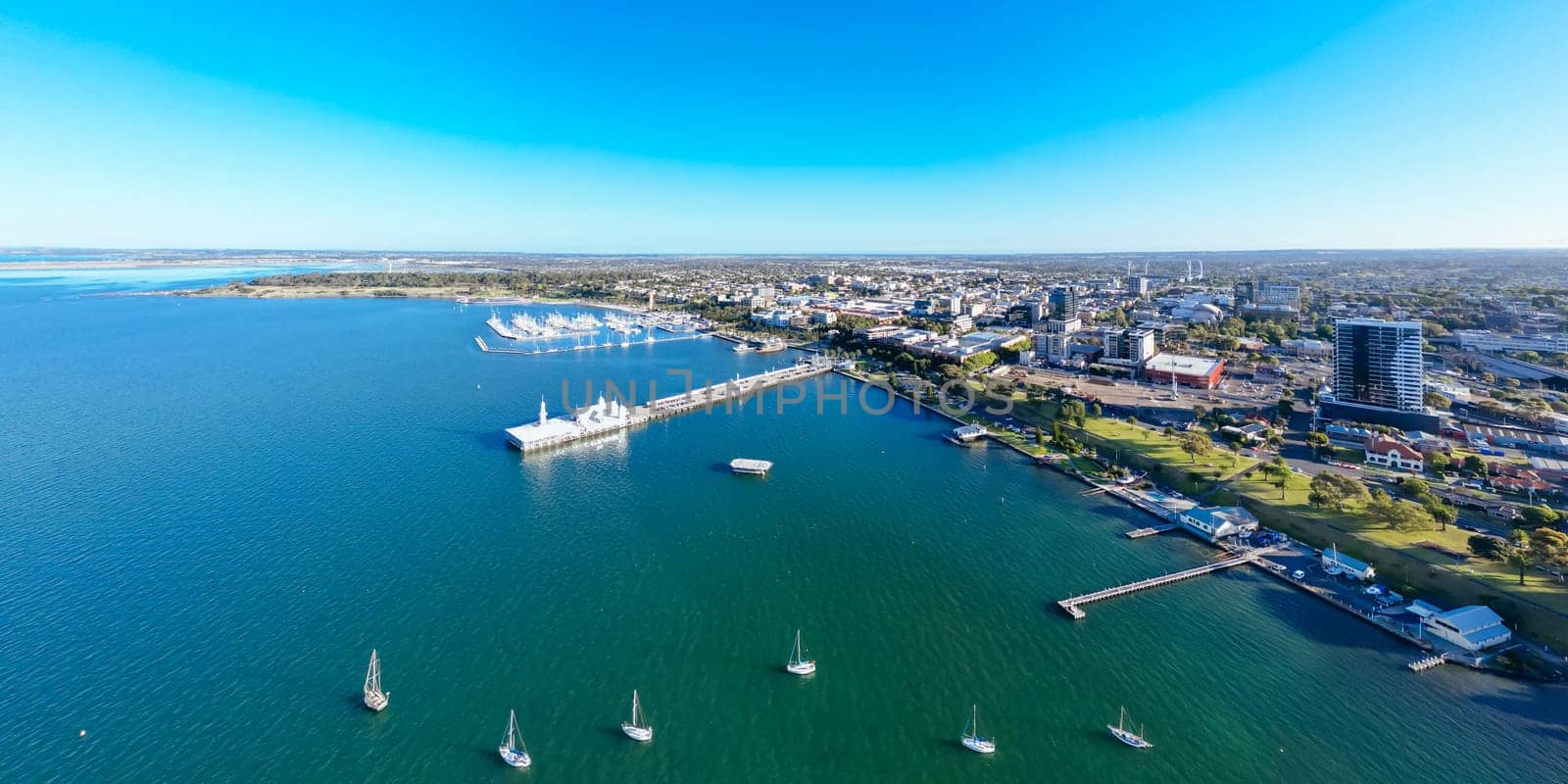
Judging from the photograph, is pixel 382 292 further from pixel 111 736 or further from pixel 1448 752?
pixel 1448 752

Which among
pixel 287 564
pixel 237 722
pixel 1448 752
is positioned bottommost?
pixel 1448 752

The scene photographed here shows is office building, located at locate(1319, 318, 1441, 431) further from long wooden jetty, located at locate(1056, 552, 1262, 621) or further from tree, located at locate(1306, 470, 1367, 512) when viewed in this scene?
long wooden jetty, located at locate(1056, 552, 1262, 621)

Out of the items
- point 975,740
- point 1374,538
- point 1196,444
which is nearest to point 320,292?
point 1196,444

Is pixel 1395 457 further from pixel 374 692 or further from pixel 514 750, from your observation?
pixel 374 692

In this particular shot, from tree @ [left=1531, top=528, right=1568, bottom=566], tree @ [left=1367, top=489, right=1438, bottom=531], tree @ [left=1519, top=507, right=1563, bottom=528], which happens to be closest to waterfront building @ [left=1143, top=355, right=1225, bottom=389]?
tree @ [left=1519, top=507, right=1563, bottom=528]

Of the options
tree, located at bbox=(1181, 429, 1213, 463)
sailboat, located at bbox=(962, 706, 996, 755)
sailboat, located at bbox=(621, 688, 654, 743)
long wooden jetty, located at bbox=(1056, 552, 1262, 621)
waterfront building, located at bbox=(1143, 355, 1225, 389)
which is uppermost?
waterfront building, located at bbox=(1143, 355, 1225, 389)

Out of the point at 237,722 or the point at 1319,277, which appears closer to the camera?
the point at 237,722

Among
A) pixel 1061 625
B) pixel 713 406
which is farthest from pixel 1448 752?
pixel 713 406
